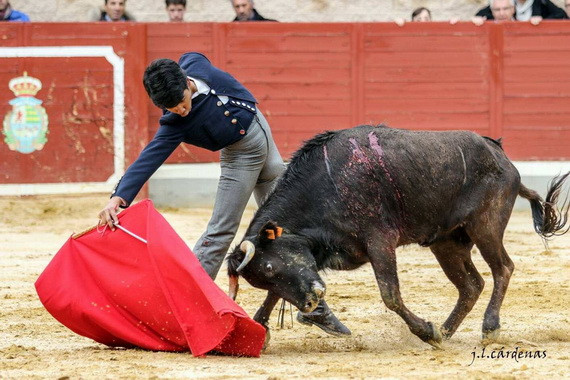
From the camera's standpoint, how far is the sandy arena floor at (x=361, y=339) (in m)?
4.15

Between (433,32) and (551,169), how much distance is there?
1.58 metres

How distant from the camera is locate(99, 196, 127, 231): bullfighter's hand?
4.57m

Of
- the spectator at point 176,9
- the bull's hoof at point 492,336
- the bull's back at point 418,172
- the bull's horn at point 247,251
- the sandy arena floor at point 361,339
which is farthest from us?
the spectator at point 176,9

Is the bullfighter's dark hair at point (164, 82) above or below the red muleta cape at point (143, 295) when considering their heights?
above

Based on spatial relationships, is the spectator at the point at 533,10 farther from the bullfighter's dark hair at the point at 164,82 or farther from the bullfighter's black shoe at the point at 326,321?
the bullfighter's dark hair at the point at 164,82

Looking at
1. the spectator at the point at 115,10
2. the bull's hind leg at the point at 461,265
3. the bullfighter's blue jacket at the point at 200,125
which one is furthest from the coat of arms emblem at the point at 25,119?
the bull's hind leg at the point at 461,265

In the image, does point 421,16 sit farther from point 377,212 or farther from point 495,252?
point 377,212

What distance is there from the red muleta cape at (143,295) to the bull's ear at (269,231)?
0.90 ft

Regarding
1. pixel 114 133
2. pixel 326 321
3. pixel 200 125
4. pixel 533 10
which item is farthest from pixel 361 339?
pixel 533 10

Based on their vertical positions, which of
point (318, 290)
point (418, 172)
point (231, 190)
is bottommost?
point (318, 290)

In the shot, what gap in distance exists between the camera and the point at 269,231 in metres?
4.51

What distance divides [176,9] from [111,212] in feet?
18.1

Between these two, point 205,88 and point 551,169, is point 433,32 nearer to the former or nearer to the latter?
point 551,169

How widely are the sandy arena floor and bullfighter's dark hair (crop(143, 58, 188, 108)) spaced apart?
999mm
